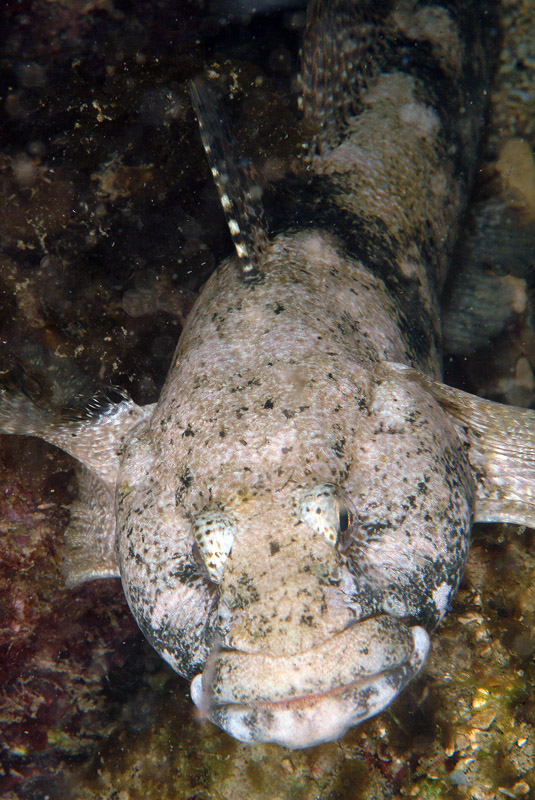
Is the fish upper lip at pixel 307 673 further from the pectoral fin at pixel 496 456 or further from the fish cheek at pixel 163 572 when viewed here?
the pectoral fin at pixel 496 456

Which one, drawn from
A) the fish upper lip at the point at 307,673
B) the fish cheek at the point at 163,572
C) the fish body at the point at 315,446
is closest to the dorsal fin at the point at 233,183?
the fish body at the point at 315,446

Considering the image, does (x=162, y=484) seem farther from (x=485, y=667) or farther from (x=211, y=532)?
(x=485, y=667)

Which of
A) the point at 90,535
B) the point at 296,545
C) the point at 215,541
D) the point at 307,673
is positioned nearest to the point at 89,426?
the point at 90,535

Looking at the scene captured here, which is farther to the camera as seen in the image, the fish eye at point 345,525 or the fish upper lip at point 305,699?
the fish eye at point 345,525

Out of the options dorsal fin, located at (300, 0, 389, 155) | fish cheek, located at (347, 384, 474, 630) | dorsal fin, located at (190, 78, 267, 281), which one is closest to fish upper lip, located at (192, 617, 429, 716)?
fish cheek, located at (347, 384, 474, 630)

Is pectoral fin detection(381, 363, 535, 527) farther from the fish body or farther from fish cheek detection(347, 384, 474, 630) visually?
fish cheek detection(347, 384, 474, 630)

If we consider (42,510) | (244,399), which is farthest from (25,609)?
(244,399)
